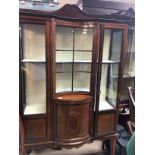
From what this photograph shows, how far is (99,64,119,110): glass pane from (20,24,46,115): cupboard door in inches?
27.3

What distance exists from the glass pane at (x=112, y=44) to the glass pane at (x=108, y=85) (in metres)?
0.11

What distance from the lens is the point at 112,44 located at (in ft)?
6.84

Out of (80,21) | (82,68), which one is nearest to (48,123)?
(82,68)

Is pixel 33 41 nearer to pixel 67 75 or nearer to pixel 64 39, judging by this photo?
pixel 64 39

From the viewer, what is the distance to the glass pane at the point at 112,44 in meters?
1.93

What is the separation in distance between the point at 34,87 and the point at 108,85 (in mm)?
894

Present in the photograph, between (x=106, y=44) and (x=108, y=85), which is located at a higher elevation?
(x=106, y=44)

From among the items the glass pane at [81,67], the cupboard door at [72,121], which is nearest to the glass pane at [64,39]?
the glass pane at [81,67]

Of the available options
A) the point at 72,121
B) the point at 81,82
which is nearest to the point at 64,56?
the point at 81,82

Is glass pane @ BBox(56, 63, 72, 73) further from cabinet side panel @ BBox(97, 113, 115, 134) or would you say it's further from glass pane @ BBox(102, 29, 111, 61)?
cabinet side panel @ BBox(97, 113, 115, 134)

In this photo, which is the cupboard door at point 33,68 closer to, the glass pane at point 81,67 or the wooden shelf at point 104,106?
the glass pane at point 81,67
